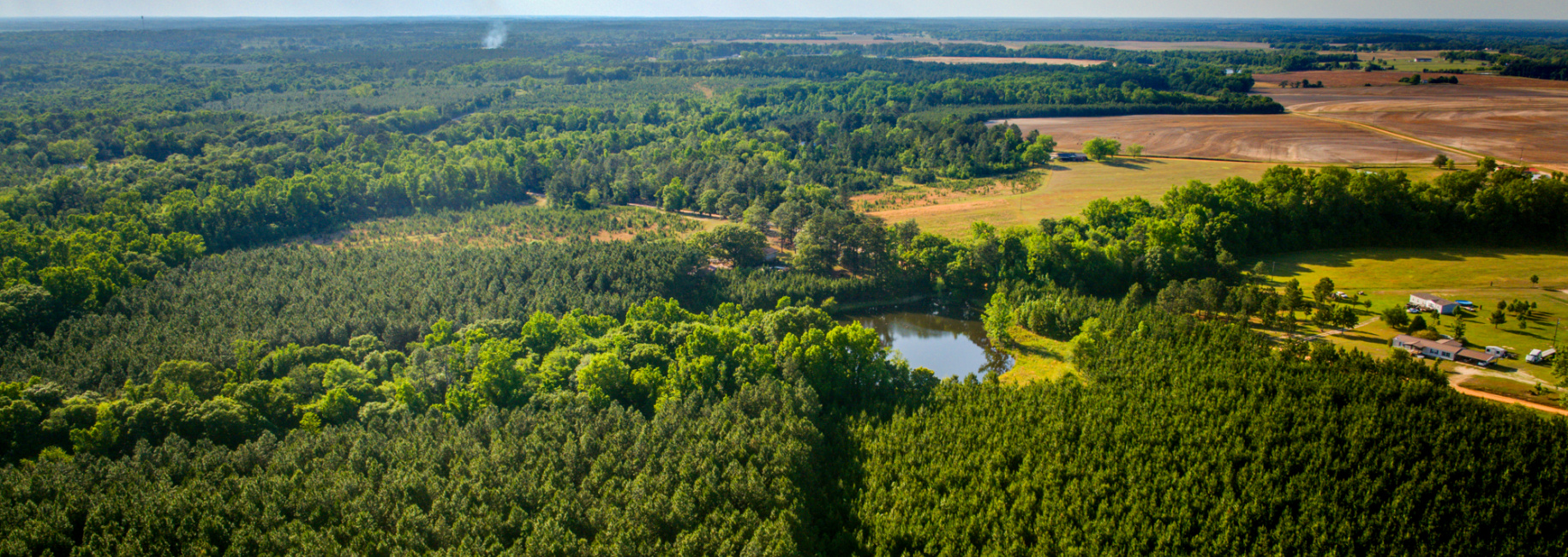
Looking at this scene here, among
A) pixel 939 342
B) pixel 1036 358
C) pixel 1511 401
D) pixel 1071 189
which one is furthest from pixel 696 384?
pixel 1071 189

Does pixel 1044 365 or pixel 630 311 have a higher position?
pixel 630 311

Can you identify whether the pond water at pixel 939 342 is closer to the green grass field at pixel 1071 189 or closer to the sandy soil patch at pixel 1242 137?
the green grass field at pixel 1071 189

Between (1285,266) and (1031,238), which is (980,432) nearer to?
(1031,238)

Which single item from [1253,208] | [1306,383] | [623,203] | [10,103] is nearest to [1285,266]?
[1253,208]

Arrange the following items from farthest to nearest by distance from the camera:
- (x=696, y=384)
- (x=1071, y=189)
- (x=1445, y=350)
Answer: (x=1071, y=189) → (x=1445, y=350) → (x=696, y=384)

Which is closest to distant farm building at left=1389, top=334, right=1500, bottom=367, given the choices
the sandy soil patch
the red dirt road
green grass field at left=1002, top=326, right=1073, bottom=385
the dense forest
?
the red dirt road

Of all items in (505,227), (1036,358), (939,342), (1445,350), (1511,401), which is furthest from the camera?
(505,227)

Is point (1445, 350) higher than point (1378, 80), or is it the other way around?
point (1378, 80)

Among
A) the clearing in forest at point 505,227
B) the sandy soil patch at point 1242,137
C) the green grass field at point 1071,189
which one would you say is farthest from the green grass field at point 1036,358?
the sandy soil patch at point 1242,137

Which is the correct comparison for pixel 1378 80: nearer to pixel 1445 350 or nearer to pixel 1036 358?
pixel 1445 350
